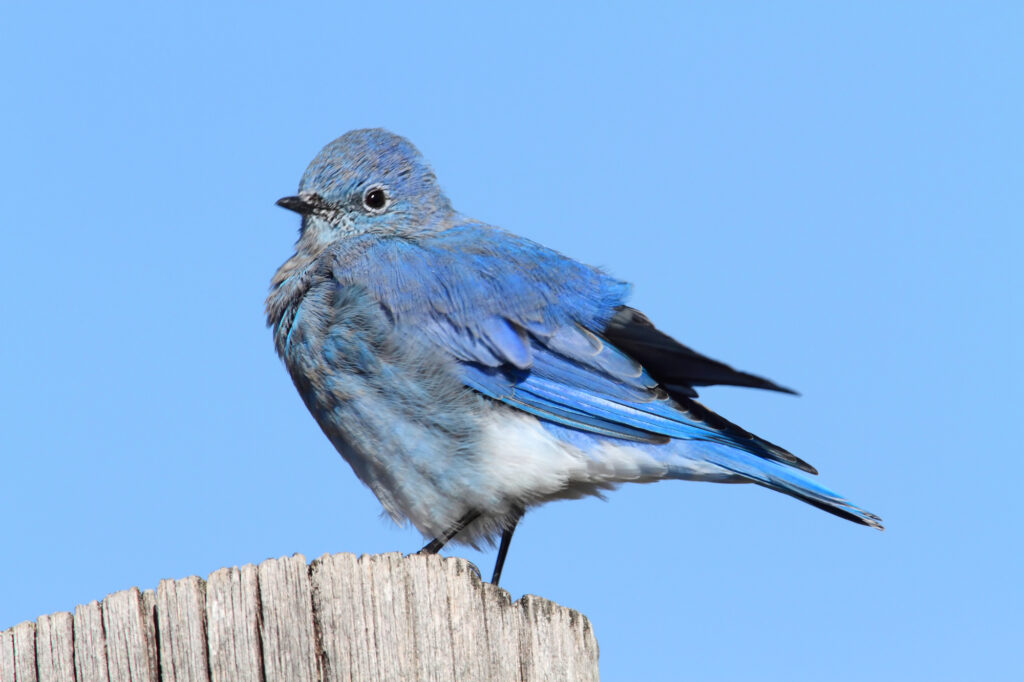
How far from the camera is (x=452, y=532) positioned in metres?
5.85

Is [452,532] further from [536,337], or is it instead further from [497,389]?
[536,337]

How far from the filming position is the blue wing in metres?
5.70

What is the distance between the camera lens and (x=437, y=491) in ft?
18.6

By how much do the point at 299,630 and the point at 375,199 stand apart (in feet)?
12.5

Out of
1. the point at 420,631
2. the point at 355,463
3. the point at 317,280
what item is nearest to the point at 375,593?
the point at 420,631

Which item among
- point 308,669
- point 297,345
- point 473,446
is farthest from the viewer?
point 297,345

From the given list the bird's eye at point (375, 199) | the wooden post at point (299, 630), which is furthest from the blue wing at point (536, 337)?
the wooden post at point (299, 630)

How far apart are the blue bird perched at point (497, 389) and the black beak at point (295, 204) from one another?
0.73m

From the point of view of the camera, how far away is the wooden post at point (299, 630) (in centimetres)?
333

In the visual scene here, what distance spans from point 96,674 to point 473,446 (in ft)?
8.13

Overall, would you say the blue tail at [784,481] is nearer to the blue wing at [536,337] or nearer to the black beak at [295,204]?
the blue wing at [536,337]

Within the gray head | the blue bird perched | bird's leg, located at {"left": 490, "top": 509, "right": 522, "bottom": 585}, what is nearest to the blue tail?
the blue bird perched

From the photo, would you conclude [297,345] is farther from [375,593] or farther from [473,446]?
[375,593]

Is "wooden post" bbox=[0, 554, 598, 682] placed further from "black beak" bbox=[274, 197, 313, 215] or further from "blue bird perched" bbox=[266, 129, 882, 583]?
"black beak" bbox=[274, 197, 313, 215]
